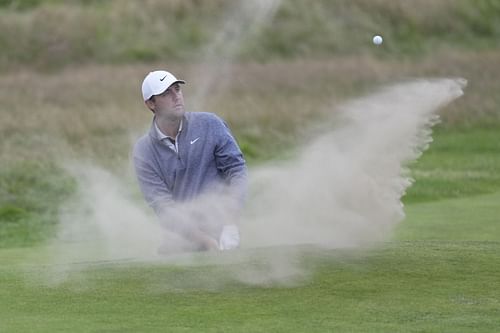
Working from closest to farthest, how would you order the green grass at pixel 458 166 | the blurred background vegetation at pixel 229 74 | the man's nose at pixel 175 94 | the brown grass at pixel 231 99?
the man's nose at pixel 175 94, the green grass at pixel 458 166, the blurred background vegetation at pixel 229 74, the brown grass at pixel 231 99

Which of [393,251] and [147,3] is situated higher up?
[147,3]

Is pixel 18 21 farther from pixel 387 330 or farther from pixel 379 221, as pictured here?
pixel 387 330

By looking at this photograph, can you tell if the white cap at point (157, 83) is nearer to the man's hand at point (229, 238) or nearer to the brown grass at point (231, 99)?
the man's hand at point (229, 238)

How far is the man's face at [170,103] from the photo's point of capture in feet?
35.5

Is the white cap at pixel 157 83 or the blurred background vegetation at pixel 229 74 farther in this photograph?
the blurred background vegetation at pixel 229 74

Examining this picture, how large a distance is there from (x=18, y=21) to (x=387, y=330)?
30485mm

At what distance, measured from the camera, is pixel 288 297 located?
858 centimetres

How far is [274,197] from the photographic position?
1287 cm

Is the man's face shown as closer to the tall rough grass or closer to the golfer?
the golfer

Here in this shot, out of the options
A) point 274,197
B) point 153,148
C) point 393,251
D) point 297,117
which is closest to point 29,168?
point 297,117

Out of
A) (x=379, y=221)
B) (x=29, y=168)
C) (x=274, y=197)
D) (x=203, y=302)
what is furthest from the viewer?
(x=29, y=168)

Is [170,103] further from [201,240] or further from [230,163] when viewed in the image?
[201,240]

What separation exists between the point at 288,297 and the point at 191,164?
2.59m

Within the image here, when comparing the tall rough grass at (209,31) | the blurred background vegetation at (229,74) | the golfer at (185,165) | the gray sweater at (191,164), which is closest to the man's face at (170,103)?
the golfer at (185,165)
